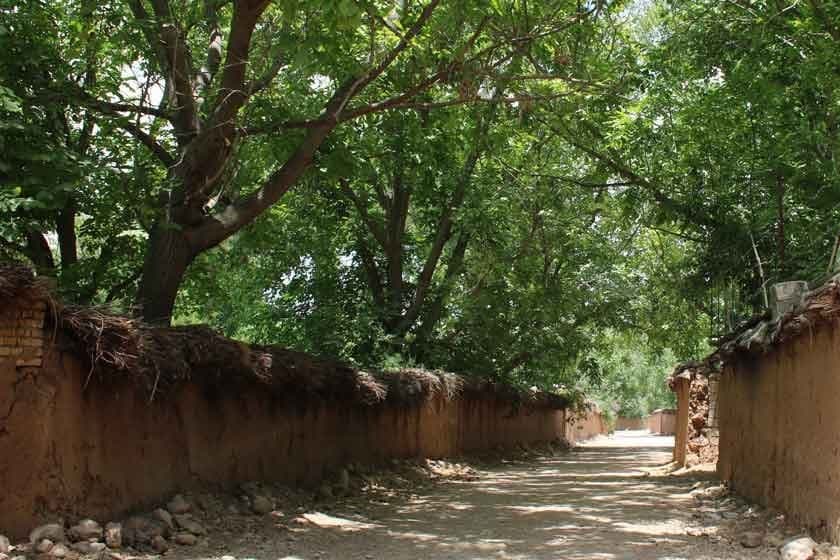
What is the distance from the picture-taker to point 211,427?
10812 mm

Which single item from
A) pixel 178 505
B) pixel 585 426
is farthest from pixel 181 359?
pixel 585 426

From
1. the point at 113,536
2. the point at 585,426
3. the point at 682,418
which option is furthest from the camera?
the point at 585,426

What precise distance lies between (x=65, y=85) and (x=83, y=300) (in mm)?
2801

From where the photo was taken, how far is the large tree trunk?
427 inches

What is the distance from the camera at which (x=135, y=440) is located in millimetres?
9164

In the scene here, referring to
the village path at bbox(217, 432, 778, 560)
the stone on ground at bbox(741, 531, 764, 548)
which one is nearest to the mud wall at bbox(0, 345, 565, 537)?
the village path at bbox(217, 432, 778, 560)

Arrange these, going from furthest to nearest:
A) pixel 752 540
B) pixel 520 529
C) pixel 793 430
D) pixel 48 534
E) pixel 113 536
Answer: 1. pixel 520 529
2. pixel 793 430
3. pixel 752 540
4. pixel 113 536
5. pixel 48 534

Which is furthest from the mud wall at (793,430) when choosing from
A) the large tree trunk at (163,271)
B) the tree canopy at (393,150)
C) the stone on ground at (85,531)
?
the large tree trunk at (163,271)

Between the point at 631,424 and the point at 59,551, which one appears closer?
the point at 59,551

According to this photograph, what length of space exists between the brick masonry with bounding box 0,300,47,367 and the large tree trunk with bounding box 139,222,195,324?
3175 millimetres

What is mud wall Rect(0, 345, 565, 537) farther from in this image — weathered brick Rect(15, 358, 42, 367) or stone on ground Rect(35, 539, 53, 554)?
stone on ground Rect(35, 539, 53, 554)

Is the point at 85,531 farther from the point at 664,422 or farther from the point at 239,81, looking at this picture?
the point at 664,422

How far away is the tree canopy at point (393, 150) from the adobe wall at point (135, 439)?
1254 mm

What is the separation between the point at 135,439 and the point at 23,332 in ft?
6.76
